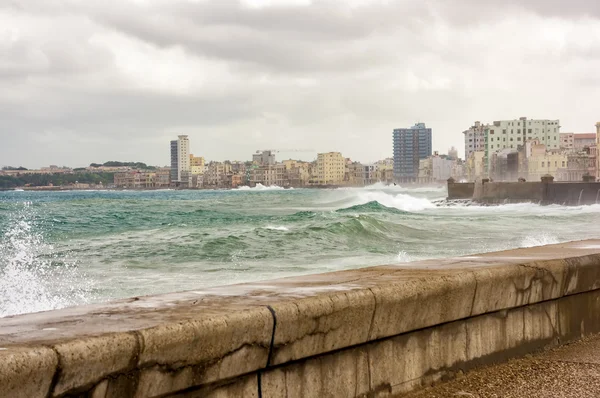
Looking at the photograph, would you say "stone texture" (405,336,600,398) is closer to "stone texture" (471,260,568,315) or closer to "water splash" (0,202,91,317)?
"stone texture" (471,260,568,315)

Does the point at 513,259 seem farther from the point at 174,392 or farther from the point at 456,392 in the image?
the point at 174,392

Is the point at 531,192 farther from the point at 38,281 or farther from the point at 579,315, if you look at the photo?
the point at 579,315

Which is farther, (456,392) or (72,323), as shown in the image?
(456,392)

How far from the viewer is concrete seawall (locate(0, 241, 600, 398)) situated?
295cm

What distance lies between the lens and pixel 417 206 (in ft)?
217

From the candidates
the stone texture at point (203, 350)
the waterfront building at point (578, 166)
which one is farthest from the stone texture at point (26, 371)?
the waterfront building at point (578, 166)

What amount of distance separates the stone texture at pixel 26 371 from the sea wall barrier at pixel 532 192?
58831 millimetres

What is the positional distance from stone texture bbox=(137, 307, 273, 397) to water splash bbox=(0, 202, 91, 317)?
29.9 feet

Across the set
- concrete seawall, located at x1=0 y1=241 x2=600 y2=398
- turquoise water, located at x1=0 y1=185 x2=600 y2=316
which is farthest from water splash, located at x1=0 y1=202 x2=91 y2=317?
concrete seawall, located at x1=0 y1=241 x2=600 y2=398

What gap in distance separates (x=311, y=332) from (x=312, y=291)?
38 centimetres

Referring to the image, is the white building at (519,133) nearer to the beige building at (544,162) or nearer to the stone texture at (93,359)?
the beige building at (544,162)

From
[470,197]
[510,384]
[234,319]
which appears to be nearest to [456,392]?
[510,384]

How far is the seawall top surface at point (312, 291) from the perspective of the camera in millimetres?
3273

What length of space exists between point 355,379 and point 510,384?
1.03m
